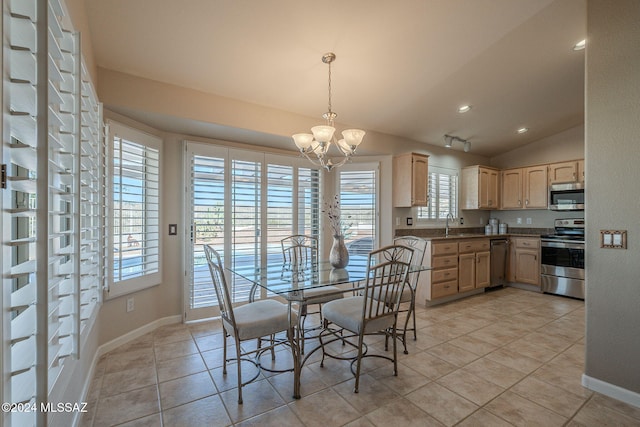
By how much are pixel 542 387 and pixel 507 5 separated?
3.05 m

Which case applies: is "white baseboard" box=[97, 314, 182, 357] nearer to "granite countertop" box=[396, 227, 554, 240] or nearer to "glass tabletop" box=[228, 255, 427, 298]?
"glass tabletop" box=[228, 255, 427, 298]

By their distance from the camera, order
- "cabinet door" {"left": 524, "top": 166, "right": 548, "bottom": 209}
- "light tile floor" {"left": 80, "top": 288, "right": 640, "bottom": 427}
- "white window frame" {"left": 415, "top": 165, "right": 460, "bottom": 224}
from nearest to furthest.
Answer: "light tile floor" {"left": 80, "top": 288, "right": 640, "bottom": 427}, "white window frame" {"left": 415, "top": 165, "right": 460, "bottom": 224}, "cabinet door" {"left": 524, "top": 166, "right": 548, "bottom": 209}

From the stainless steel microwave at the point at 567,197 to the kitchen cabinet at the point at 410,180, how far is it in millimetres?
2304

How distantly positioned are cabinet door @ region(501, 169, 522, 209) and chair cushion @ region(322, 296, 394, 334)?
4474mm

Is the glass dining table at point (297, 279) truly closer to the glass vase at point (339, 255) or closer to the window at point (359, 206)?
the glass vase at point (339, 255)

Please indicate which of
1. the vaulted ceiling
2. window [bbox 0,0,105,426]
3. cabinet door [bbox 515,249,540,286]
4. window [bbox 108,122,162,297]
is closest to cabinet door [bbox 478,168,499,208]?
cabinet door [bbox 515,249,540,286]

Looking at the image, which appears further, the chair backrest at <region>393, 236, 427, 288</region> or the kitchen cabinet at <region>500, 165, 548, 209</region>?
the kitchen cabinet at <region>500, 165, 548, 209</region>

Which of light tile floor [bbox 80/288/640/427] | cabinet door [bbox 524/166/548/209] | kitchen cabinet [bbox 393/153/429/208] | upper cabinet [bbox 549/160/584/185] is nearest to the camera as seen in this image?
light tile floor [bbox 80/288/640/427]

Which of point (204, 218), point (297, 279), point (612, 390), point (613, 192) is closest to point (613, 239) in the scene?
point (613, 192)

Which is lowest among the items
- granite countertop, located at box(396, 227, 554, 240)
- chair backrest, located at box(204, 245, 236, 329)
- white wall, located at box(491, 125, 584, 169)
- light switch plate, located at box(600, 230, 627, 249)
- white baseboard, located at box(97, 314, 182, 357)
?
white baseboard, located at box(97, 314, 182, 357)

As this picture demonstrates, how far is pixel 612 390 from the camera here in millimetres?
2064

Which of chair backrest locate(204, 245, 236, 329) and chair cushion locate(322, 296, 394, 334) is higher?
chair backrest locate(204, 245, 236, 329)

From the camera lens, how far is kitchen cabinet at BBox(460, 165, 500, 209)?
17.7ft

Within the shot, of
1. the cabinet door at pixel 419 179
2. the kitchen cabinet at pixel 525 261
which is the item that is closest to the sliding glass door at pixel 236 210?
the cabinet door at pixel 419 179
